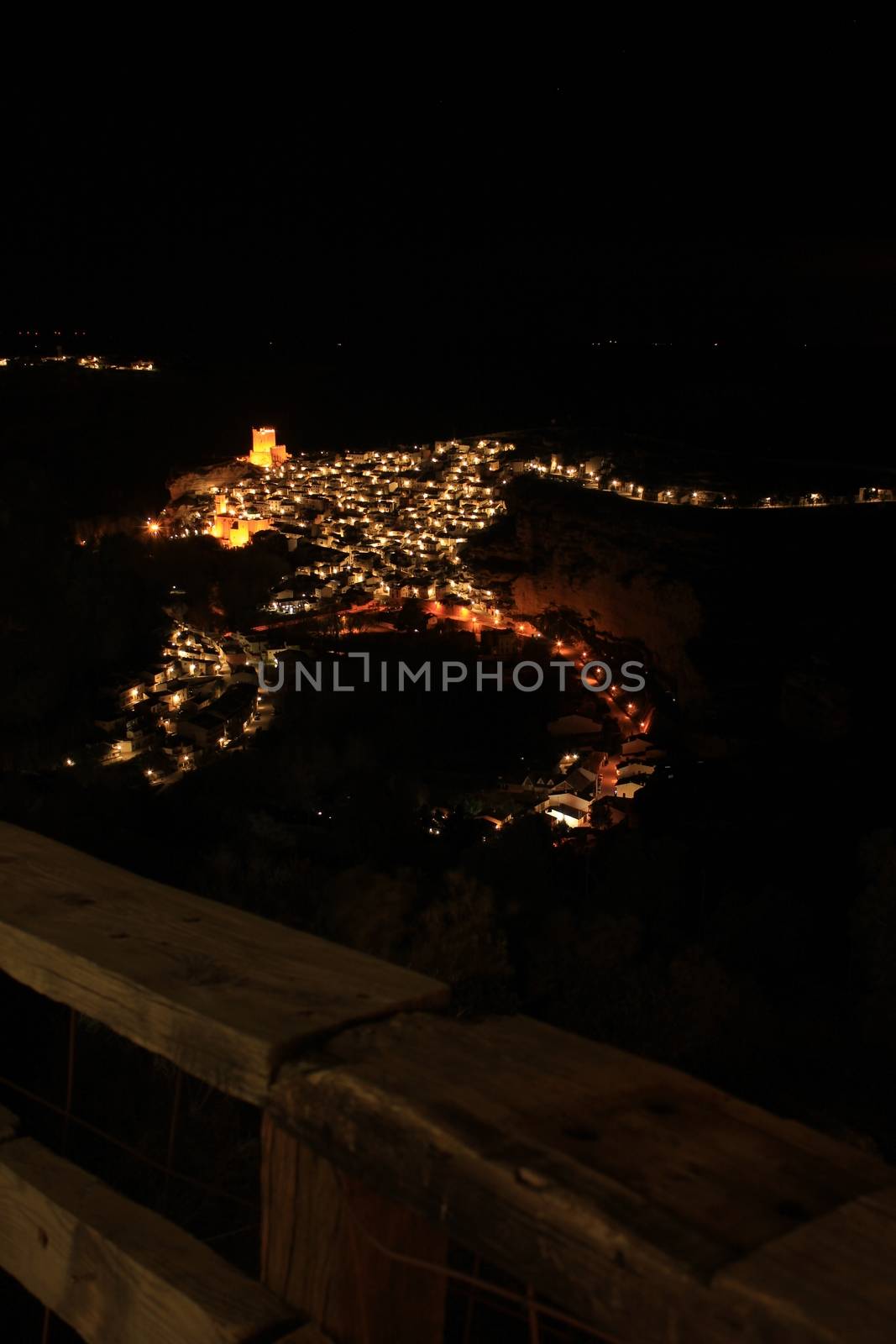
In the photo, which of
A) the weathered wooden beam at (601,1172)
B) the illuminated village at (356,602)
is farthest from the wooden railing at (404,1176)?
the illuminated village at (356,602)

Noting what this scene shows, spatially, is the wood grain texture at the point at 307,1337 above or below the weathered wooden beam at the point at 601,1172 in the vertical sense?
below

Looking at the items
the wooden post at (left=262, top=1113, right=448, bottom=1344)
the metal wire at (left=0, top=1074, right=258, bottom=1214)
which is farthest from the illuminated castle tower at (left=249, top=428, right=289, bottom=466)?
the wooden post at (left=262, top=1113, right=448, bottom=1344)

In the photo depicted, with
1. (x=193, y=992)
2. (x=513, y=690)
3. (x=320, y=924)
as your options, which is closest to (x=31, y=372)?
(x=513, y=690)

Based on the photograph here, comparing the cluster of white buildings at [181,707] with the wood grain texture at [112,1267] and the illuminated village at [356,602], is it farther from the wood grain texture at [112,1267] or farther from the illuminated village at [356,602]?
the wood grain texture at [112,1267]

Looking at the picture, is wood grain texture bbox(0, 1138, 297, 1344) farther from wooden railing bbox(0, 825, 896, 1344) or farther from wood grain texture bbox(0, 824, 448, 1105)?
wood grain texture bbox(0, 824, 448, 1105)

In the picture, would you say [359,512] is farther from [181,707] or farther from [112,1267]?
[112,1267]

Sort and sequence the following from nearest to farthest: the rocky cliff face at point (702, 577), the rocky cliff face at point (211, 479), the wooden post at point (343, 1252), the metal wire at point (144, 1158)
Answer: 1. the wooden post at point (343, 1252)
2. the metal wire at point (144, 1158)
3. the rocky cliff face at point (702, 577)
4. the rocky cliff face at point (211, 479)

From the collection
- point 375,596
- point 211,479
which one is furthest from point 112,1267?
point 211,479
